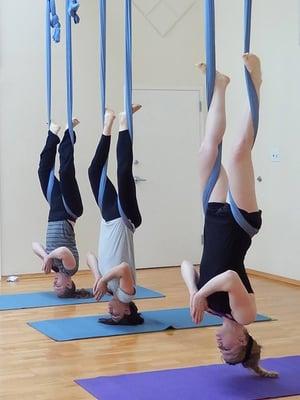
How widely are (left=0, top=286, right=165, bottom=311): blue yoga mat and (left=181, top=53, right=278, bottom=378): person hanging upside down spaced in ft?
8.48

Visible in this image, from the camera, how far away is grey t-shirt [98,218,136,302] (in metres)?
5.12

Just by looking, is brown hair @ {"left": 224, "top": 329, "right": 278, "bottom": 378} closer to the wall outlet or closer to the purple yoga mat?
the purple yoga mat

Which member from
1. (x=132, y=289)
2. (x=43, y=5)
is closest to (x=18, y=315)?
(x=132, y=289)

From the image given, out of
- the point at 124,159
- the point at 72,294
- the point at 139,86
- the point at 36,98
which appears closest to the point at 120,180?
the point at 124,159

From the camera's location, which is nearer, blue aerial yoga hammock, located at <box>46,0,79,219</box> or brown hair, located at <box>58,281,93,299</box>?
blue aerial yoga hammock, located at <box>46,0,79,219</box>

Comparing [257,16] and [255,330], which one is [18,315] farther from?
[257,16]

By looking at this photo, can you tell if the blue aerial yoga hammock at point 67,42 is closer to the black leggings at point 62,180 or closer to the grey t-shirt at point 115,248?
the black leggings at point 62,180

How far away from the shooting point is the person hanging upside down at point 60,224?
239 inches

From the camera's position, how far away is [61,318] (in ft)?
18.4

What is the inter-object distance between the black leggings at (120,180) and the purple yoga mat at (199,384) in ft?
4.61

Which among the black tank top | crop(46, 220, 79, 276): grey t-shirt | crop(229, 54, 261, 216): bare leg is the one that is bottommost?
crop(46, 220, 79, 276): grey t-shirt

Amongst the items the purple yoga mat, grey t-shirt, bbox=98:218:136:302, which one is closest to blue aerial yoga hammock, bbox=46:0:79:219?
grey t-shirt, bbox=98:218:136:302

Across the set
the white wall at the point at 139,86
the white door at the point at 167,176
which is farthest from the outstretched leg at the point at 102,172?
the white door at the point at 167,176

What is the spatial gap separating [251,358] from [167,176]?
15.7 feet
